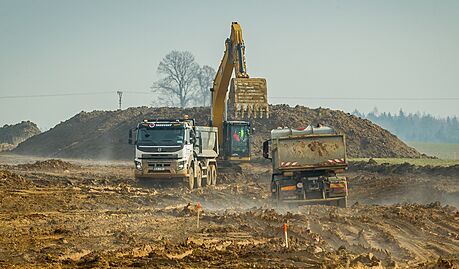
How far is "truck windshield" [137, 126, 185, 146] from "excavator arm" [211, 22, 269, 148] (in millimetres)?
2787

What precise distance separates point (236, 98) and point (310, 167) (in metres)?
9.90

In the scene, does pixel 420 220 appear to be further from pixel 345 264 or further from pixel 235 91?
pixel 235 91

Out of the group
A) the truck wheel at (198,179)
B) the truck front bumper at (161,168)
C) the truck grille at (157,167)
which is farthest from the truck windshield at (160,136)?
the truck wheel at (198,179)

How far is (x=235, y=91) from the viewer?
32656 mm

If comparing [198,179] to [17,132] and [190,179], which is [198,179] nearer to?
[190,179]

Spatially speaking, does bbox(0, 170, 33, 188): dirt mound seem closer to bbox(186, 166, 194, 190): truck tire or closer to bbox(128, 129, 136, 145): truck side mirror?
bbox(128, 129, 136, 145): truck side mirror

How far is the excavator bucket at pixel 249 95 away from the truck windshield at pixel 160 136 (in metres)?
2.96

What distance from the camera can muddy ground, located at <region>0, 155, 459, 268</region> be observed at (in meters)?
13.3

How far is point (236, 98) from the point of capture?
107 ft

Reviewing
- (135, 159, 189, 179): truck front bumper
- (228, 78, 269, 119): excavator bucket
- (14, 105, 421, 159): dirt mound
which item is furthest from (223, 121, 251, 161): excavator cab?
(14, 105, 421, 159): dirt mound

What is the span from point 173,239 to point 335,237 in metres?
3.76

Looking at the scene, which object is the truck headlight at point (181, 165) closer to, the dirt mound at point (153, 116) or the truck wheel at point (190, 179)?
the truck wheel at point (190, 179)

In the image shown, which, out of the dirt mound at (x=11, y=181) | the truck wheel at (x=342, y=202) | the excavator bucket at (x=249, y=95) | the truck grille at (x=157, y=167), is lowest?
the truck wheel at (x=342, y=202)

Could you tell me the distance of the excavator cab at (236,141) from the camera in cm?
4275
